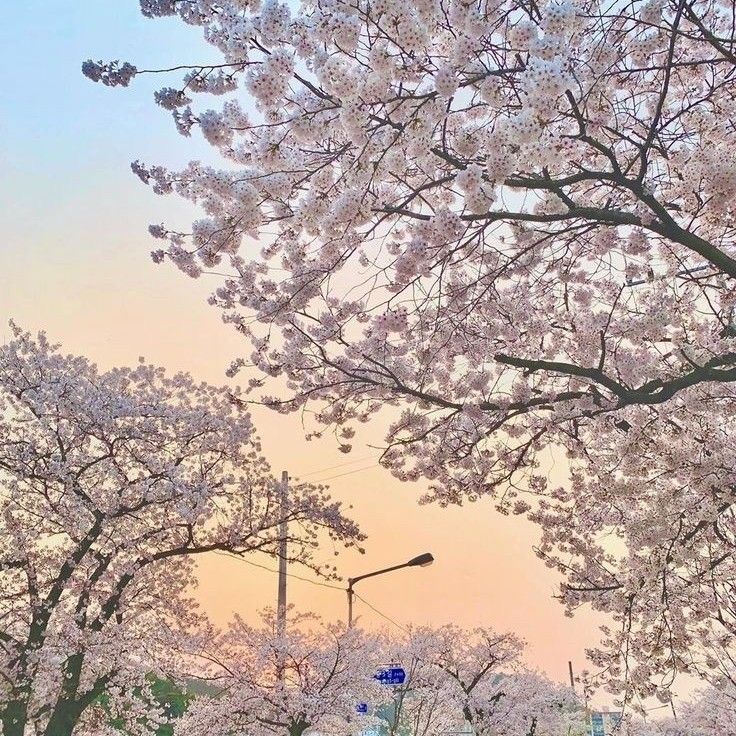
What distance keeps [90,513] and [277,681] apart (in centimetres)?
810

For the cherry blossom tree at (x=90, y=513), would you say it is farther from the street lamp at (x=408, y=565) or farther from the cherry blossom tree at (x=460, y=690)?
the cherry blossom tree at (x=460, y=690)

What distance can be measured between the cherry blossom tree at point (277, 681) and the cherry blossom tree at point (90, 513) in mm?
4285

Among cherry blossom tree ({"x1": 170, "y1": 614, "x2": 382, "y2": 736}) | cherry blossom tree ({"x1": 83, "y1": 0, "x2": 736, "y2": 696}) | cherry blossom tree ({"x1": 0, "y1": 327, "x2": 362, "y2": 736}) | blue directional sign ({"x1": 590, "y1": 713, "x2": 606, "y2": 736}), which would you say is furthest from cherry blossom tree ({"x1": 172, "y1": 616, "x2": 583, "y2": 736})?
blue directional sign ({"x1": 590, "y1": 713, "x2": 606, "y2": 736})

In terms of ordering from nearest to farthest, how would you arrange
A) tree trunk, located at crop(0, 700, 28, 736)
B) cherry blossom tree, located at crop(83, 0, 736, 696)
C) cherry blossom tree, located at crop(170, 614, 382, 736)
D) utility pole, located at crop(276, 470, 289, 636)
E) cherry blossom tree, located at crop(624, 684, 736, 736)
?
1. cherry blossom tree, located at crop(83, 0, 736, 696)
2. tree trunk, located at crop(0, 700, 28, 736)
3. utility pole, located at crop(276, 470, 289, 636)
4. cherry blossom tree, located at crop(170, 614, 382, 736)
5. cherry blossom tree, located at crop(624, 684, 736, 736)

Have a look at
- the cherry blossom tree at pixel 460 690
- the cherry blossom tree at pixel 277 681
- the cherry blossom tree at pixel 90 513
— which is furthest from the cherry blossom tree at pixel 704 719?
the cherry blossom tree at pixel 90 513

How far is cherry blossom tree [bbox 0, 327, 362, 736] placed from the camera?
1075 centimetres

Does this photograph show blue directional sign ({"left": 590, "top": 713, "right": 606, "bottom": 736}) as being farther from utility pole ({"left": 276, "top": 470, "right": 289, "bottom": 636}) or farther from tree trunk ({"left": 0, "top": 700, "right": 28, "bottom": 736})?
tree trunk ({"left": 0, "top": 700, "right": 28, "bottom": 736})

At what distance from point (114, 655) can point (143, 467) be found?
3.50 meters

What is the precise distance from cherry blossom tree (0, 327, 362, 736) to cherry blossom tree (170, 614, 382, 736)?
4285mm

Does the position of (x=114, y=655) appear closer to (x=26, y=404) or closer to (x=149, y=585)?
(x=149, y=585)

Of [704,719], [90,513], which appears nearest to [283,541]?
[90,513]

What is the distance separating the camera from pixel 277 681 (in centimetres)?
1639

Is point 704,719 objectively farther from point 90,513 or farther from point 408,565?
point 90,513

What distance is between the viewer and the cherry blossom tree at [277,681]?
16.0m
